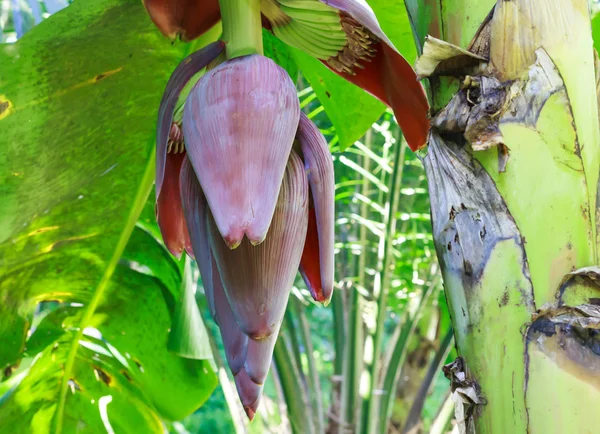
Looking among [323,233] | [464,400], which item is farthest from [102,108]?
[464,400]

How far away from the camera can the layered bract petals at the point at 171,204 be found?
415 mm

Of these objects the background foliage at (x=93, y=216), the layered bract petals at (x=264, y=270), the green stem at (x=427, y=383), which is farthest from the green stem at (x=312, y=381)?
the layered bract petals at (x=264, y=270)

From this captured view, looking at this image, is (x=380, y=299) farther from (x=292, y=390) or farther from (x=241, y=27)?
(x=241, y=27)

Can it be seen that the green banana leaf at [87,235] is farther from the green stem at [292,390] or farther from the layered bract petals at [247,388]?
the green stem at [292,390]

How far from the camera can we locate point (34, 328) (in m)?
0.82

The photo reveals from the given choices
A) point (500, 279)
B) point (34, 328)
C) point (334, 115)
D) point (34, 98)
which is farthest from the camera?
point (34, 328)

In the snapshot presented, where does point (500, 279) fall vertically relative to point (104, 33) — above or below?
below

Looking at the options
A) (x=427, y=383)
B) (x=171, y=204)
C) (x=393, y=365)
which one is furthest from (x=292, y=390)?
(x=171, y=204)

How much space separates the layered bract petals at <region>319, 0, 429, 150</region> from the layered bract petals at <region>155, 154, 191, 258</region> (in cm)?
14

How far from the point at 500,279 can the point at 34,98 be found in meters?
0.43

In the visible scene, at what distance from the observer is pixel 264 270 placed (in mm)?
322

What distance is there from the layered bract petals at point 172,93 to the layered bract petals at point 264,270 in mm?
59

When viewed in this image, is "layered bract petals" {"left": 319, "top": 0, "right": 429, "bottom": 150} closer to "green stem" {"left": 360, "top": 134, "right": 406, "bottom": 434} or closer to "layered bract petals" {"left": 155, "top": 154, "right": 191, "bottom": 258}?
"layered bract petals" {"left": 155, "top": 154, "right": 191, "bottom": 258}

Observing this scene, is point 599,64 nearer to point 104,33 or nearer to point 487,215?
point 487,215
